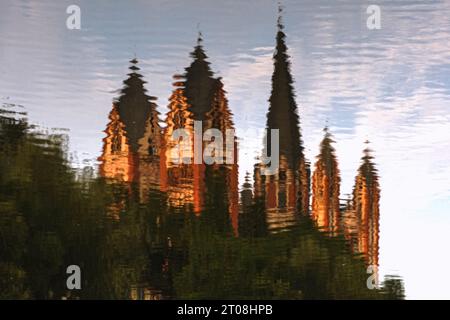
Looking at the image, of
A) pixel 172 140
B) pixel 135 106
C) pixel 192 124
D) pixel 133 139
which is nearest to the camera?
pixel 172 140

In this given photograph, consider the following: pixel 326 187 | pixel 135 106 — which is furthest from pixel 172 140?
pixel 326 187

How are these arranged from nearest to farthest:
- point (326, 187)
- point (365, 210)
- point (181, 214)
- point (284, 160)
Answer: point (181, 214) → point (284, 160) → point (326, 187) → point (365, 210)

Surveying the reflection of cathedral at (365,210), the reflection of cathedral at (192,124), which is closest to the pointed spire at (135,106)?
the reflection of cathedral at (192,124)

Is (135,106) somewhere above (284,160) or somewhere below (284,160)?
above

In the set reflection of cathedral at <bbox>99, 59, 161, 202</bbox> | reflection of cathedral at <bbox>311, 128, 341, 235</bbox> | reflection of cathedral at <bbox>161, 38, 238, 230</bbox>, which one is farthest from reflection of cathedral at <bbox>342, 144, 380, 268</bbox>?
reflection of cathedral at <bbox>99, 59, 161, 202</bbox>

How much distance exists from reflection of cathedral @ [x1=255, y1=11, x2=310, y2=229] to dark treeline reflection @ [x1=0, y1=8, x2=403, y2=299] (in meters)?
0.06

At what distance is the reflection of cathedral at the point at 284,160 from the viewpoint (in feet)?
96.5

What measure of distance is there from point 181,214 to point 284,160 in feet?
27.0

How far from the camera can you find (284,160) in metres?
32.6

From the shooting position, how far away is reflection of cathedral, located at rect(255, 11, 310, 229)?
96.5ft

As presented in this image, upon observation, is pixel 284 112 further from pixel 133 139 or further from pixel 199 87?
pixel 133 139

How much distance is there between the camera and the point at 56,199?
21.9 meters

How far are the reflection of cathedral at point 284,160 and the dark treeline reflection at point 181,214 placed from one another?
0.06 metres
